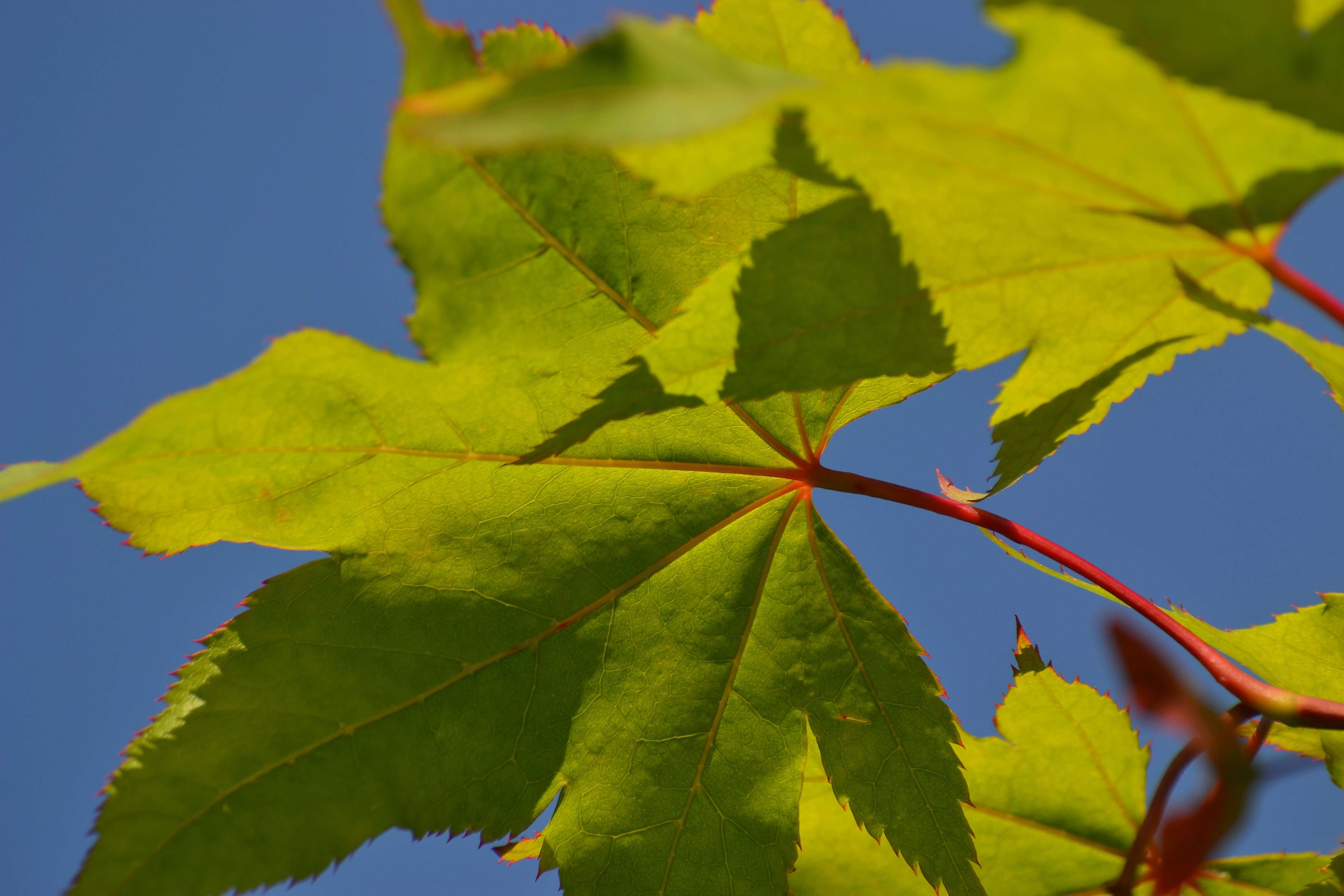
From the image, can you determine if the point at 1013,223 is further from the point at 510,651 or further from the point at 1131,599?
the point at 510,651

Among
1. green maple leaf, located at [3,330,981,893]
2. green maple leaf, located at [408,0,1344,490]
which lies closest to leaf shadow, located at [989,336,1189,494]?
green maple leaf, located at [408,0,1344,490]

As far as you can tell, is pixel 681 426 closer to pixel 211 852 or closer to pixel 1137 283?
pixel 1137 283

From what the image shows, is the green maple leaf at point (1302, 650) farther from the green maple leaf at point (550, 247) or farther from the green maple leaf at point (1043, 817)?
the green maple leaf at point (550, 247)

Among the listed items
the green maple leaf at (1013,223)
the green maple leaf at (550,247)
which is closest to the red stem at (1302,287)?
the green maple leaf at (1013,223)

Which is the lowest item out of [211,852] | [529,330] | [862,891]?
[862,891]

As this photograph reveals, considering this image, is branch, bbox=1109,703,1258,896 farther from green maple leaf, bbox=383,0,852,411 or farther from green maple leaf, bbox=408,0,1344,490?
green maple leaf, bbox=383,0,852,411

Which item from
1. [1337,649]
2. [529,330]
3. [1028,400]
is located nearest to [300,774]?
[529,330]
